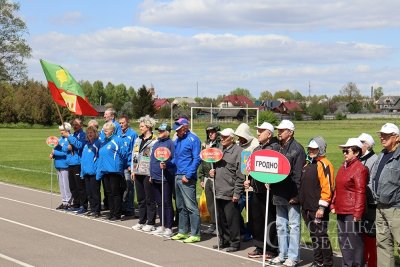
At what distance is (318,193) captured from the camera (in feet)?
28.7

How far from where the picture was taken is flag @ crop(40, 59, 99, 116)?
14758mm

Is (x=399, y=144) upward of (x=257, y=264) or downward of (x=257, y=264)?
upward

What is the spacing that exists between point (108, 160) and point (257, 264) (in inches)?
184

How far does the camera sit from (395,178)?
778 cm

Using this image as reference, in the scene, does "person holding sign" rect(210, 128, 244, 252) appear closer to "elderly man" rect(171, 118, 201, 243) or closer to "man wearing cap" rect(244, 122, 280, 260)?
"man wearing cap" rect(244, 122, 280, 260)

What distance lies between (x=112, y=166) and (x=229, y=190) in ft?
11.1

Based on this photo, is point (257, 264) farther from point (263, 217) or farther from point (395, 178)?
point (395, 178)

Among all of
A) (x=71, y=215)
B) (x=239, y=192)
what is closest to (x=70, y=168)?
(x=71, y=215)

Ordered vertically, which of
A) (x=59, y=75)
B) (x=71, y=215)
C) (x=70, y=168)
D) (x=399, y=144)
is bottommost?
(x=71, y=215)

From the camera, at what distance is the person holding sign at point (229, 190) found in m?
10.3

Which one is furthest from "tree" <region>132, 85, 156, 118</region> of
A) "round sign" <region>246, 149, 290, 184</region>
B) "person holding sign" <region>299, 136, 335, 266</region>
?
"person holding sign" <region>299, 136, 335, 266</region>

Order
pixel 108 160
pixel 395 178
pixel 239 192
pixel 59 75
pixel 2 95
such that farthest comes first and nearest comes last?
pixel 2 95 → pixel 59 75 → pixel 108 160 → pixel 239 192 → pixel 395 178

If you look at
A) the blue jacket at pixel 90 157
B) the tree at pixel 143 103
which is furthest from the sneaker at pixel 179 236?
the tree at pixel 143 103

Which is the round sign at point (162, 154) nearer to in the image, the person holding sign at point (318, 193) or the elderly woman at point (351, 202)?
the person holding sign at point (318, 193)
